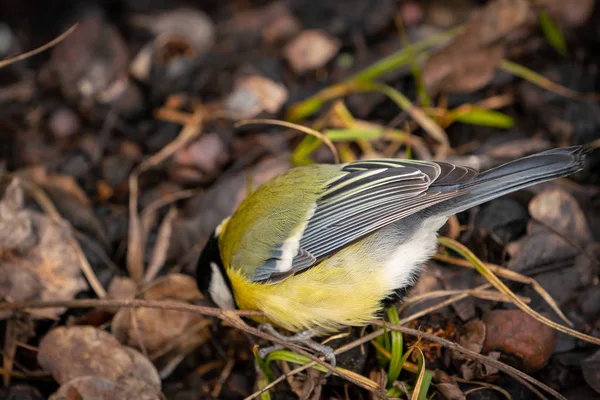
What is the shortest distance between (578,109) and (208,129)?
146cm

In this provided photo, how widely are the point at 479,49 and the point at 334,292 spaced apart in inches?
51.1

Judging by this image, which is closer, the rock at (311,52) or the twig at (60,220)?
the twig at (60,220)

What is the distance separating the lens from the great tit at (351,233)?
1593 mm

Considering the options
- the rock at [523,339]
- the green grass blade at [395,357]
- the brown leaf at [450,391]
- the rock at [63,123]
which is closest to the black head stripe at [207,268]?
the green grass blade at [395,357]

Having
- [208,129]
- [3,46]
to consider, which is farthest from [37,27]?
[208,129]

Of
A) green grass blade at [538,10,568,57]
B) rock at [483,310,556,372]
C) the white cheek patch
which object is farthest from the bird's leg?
green grass blade at [538,10,568,57]

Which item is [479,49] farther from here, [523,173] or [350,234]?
[350,234]

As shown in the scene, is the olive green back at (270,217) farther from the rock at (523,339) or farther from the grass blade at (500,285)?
the rock at (523,339)

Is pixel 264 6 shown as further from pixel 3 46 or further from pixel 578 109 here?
pixel 578 109

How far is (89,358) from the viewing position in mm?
1768

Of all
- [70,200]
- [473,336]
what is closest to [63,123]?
[70,200]

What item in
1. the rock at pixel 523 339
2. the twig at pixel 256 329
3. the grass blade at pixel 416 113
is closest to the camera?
the twig at pixel 256 329

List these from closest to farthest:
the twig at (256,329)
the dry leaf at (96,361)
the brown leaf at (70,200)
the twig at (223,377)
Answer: the twig at (256,329)
the dry leaf at (96,361)
the twig at (223,377)
the brown leaf at (70,200)

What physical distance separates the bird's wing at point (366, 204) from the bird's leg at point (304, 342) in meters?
0.17
